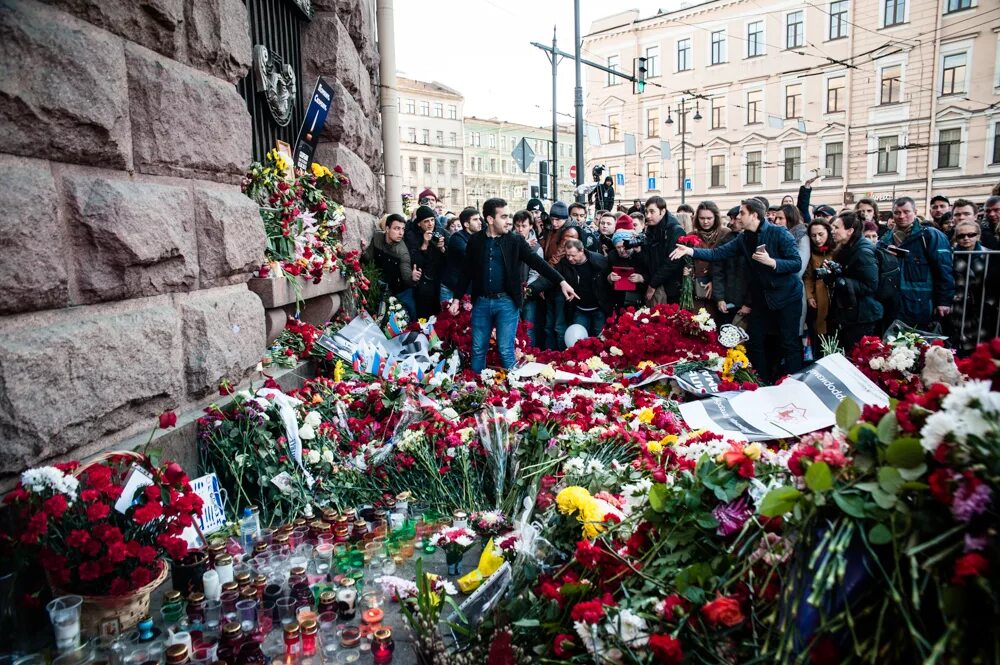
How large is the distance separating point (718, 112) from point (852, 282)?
36.8m

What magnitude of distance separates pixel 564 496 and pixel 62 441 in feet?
6.45

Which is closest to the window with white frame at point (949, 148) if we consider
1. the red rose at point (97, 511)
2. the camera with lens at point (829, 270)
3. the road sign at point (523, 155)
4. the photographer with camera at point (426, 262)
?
the road sign at point (523, 155)

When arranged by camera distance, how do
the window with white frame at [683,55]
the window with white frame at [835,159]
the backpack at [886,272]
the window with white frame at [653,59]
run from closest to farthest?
the backpack at [886,272]
the window with white frame at [835,159]
the window with white frame at [683,55]
the window with white frame at [653,59]

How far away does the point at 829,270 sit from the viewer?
7387mm

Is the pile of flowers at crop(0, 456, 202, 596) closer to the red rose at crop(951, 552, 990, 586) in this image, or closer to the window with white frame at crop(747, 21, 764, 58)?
the red rose at crop(951, 552, 990, 586)

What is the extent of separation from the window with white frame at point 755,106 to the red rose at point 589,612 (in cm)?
4102

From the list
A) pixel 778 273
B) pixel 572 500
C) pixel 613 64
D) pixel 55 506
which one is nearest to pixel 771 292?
pixel 778 273

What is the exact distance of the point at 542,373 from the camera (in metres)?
6.09

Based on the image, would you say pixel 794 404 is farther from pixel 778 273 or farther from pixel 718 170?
pixel 718 170

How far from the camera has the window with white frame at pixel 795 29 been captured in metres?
36.8

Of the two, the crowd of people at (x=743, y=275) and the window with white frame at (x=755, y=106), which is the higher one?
the window with white frame at (x=755, y=106)

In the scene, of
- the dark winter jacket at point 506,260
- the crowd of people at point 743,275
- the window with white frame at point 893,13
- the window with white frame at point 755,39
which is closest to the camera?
the crowd of people at point 743,275

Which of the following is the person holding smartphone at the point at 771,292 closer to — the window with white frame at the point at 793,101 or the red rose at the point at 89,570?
the red rose at the point at 89,570

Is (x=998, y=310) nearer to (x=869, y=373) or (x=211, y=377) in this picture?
(x=869, y=373)
